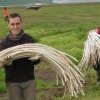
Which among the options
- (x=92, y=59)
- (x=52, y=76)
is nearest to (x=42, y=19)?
(x=52, y=76)

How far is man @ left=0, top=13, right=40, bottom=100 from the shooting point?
6.48m

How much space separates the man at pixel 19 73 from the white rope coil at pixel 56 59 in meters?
0.07

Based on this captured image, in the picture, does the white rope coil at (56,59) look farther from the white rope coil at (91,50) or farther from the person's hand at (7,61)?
the white rope coil at (91,50)

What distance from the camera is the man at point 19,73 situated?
6480 mm

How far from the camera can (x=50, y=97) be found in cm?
952

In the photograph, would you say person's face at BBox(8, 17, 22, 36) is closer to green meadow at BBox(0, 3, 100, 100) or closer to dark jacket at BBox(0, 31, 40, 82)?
dark jacket at BBox(0, 31, 40, 82)

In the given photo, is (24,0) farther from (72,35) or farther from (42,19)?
(72,35)

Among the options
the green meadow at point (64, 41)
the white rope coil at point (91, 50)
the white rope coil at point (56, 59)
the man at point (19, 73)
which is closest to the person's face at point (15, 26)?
the man at point (19, 73)

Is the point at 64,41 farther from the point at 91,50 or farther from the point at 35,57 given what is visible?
the point at 35,57

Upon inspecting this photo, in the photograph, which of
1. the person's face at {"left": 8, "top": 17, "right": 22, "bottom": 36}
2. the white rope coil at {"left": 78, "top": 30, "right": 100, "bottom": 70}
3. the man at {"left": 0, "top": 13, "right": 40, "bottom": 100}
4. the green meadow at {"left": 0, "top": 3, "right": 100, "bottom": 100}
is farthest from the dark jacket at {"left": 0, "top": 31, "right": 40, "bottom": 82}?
the white rope coil at {"left": 78, "top": 30, "right": 100, "bottom": 70}

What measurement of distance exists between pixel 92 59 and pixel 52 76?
2611mm

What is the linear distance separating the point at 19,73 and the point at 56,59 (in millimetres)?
499

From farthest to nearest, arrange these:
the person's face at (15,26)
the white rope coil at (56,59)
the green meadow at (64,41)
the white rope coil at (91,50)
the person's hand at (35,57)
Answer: the green meadow at (64,41) → the white rope coil at (91,50) → the white rope coil at (56,59) → the person's hand at (35,57) → the person's face at (15,26)

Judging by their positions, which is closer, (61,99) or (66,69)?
(66,69)
